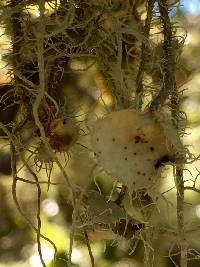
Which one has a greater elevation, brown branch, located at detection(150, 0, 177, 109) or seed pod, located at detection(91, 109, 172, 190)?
brown branch, located at detection(150, 0, 177, 109)

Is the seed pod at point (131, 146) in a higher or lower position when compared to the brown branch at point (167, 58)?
lower

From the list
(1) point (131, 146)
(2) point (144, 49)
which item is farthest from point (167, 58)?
(1) point (131, 146)

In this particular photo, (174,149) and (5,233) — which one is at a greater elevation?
(174,149)

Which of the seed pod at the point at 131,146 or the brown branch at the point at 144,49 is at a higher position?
the brown branch at the point at 144,49

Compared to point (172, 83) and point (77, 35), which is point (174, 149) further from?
point (77, 35)

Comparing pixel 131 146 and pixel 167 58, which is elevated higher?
pixel 167 58

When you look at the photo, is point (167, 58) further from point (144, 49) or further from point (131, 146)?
point (131, 146)

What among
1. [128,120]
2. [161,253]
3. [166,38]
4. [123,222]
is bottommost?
[161,253]

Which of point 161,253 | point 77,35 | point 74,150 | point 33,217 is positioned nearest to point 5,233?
point 33,217
